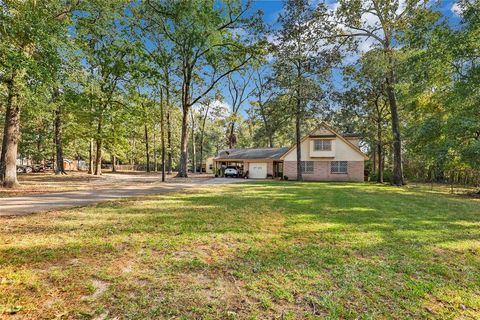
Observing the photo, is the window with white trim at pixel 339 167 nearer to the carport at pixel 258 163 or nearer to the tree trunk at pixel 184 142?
the carport at pixel 258 163

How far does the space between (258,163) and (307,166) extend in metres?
5.91

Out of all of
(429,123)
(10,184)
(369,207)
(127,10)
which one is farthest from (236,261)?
(127,10)

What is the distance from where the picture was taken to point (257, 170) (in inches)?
1249

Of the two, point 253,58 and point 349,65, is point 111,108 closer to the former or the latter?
point 253,58

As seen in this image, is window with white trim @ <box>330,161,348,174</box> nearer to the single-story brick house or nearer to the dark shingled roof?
the single-story brick house

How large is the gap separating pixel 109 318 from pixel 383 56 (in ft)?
66.3

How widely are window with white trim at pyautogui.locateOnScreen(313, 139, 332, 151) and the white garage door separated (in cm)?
640

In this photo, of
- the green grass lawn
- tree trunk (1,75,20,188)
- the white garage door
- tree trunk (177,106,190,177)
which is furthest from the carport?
the green grass lawn

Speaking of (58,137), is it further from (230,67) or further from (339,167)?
(339,167)

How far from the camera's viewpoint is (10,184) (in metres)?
11.8

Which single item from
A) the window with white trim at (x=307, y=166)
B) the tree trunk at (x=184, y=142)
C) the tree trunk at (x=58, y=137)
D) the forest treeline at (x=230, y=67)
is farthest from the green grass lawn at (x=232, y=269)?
the window with white trim at (x=307, y=166)

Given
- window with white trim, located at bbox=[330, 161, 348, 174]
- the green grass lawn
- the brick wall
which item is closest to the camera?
the green grass lawn

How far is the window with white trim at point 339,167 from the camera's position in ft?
91.9

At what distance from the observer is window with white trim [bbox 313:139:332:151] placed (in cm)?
2806
